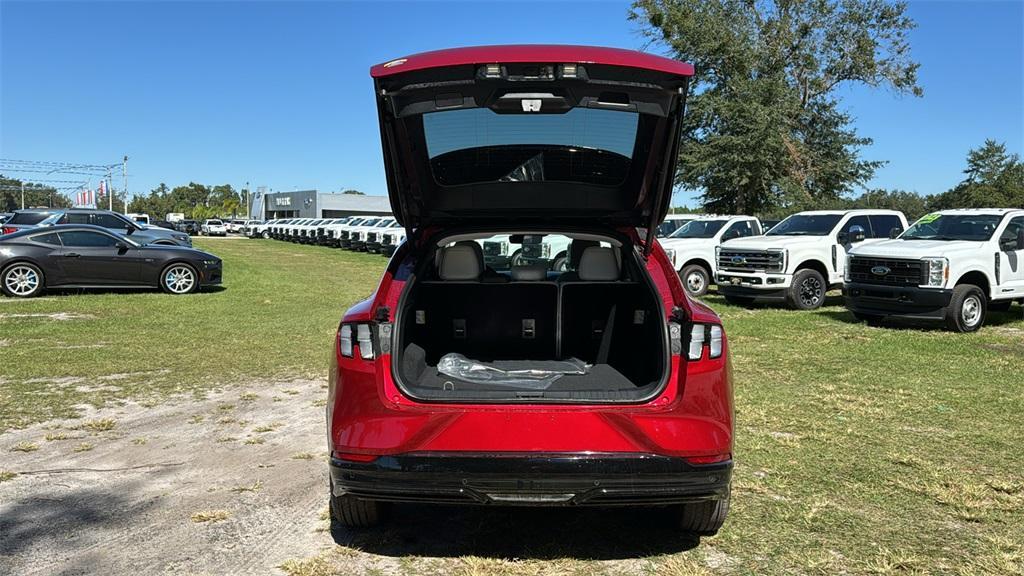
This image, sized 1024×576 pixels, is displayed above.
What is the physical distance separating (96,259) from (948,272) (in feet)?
46.4

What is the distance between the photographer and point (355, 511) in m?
3.79

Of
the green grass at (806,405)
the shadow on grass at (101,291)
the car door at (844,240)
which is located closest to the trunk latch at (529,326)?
the green grass at (806,405)

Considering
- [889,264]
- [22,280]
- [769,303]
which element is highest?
[889,264]

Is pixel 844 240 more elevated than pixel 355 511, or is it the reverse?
pixel 844 240

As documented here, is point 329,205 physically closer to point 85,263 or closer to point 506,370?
point 85,263

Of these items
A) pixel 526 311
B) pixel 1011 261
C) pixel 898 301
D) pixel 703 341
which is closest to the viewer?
pixel 703 341

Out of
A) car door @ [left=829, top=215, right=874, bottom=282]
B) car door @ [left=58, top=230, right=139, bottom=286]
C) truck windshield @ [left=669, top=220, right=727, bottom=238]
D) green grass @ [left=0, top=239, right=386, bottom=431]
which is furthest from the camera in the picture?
truck windshield @ [left=669, top=220, right=727, bottom=238]

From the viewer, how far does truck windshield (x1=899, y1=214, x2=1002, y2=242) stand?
11906 mm

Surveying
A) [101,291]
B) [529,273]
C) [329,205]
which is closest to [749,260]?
[529,273]

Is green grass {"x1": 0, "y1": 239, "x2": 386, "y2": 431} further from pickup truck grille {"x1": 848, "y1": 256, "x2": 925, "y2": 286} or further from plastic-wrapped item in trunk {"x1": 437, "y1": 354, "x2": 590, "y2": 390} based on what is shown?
pickup truck grille {"x1": 848, "y1": 256, "x2": 925, "y2": 286}

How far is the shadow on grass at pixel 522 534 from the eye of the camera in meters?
3.71

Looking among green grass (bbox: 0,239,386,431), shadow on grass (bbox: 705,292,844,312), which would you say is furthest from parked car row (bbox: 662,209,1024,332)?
green grass (bbox: 0,239,386,431)

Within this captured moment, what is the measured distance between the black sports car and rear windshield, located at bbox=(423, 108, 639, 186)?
12.5 m

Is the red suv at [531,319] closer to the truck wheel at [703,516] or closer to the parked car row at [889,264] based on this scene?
the truck wheel at [703,516]
